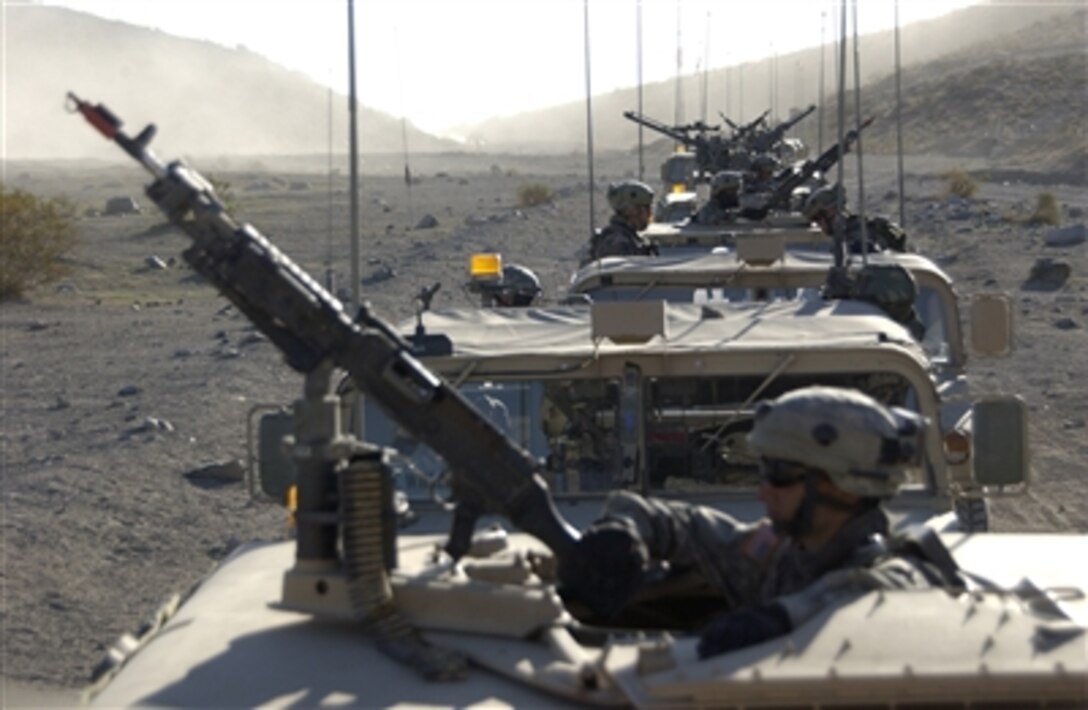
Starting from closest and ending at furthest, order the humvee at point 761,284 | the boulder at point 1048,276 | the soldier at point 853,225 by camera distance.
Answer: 1. the humvee at point 761,284
2. the soldier at point 853,225
3. the boulder at point 1048,276

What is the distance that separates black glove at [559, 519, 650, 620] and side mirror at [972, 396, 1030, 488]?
229 cm

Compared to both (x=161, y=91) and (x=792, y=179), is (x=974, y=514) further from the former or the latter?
(x=161, y=91)

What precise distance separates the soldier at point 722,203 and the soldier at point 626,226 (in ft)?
7.01

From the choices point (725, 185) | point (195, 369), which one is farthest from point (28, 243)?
point (725, 185)

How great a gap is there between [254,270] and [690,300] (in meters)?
6.04

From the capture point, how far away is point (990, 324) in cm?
878

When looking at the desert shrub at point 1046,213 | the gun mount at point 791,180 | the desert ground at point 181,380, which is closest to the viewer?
the desert ground at point 181,380

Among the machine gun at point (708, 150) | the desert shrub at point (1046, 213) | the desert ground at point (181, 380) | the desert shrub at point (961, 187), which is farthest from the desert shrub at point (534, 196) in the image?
the machine gun at point (708, 150)

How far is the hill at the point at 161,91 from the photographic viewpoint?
29.5 meters

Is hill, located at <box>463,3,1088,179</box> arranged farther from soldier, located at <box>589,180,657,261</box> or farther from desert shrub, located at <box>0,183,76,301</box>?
soldier, located at <box>589,180,657,261</box>

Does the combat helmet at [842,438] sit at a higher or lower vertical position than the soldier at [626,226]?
lower

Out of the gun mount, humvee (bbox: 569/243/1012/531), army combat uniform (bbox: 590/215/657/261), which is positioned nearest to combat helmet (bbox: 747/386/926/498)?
humvee (bbox: 569/243/1012/531)

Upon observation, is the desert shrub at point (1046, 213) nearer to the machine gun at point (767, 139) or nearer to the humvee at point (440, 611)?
the machine gun at point (767, 139)

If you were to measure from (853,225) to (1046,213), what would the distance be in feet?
76.0
